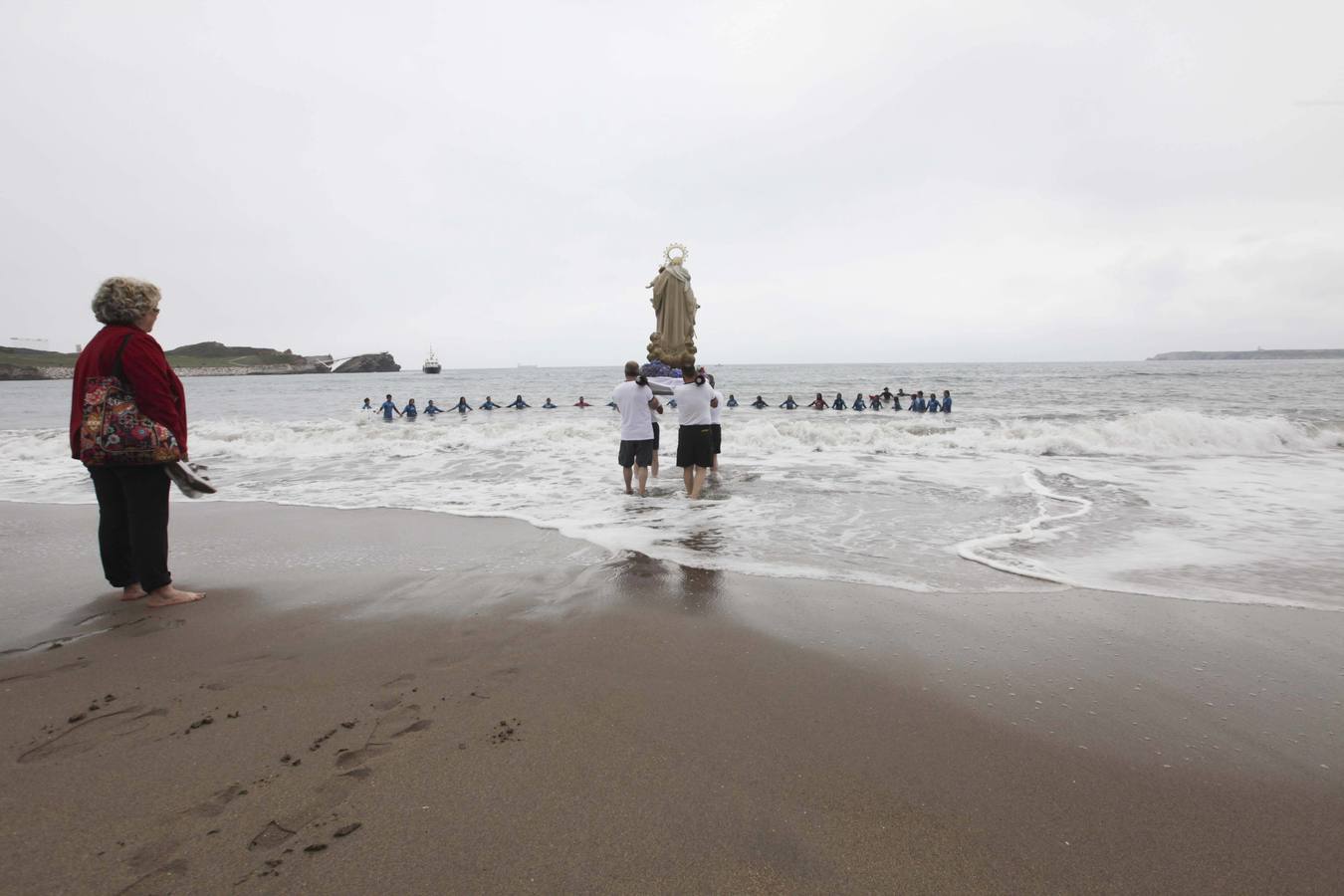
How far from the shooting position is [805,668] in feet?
9.72

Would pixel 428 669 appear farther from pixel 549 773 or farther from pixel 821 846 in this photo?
pixel 821 846

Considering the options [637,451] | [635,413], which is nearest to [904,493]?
[637,451]

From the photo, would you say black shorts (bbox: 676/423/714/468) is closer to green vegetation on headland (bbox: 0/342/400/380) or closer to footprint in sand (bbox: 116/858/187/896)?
footprint in sand (bbox: 116/858/187/896)

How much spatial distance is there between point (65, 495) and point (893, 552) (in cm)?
1017

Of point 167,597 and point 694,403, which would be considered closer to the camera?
point 167,597

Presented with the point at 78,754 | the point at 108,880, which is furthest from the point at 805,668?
the point at 78,754

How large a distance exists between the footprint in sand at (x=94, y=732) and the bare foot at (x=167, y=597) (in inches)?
61.0

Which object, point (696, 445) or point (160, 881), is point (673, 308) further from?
point (160, 881)

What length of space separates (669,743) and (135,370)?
376 cm

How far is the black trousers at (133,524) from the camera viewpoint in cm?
376

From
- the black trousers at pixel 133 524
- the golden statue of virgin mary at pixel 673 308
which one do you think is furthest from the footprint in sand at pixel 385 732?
the golden statue of virgin mary at pixel 673 308

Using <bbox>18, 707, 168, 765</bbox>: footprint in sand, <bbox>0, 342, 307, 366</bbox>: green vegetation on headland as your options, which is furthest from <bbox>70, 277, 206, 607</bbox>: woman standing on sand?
<bbox>0, 342, 307, 366</bbox>: green vegetation on headland

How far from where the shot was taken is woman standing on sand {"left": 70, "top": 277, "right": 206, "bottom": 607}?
3609 mm

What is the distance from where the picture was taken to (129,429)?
364cm
